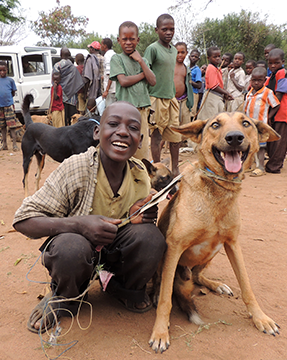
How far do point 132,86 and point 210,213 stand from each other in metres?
2.79

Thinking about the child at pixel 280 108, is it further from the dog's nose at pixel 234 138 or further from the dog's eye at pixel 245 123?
the dog's nose at pixel 234 138

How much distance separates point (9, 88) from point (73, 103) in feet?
6.29

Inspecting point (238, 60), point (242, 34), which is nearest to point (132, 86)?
point (238, 60)

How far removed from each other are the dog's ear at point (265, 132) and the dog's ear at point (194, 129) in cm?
41

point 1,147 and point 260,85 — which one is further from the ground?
point 260,85

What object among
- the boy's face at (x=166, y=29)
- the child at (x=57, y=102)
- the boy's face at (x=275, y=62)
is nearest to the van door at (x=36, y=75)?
the child at (x=57, y=102)

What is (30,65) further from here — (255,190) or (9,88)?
(255,190)

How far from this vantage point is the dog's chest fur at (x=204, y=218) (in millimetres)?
2121

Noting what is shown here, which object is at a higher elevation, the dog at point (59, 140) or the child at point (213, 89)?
the child at point (213, 89)

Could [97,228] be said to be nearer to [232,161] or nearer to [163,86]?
[232,161]

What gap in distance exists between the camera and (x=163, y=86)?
519 cm

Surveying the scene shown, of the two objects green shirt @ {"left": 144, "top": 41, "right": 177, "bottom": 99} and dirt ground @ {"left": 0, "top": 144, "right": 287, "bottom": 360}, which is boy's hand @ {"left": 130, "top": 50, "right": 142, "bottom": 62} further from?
dirt ground @ {"left": 0, "top": 144, "right": 287, "bottom": 360}

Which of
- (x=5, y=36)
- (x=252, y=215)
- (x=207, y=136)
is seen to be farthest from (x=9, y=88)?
(x=5, y=36)

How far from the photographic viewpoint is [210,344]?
199cm
